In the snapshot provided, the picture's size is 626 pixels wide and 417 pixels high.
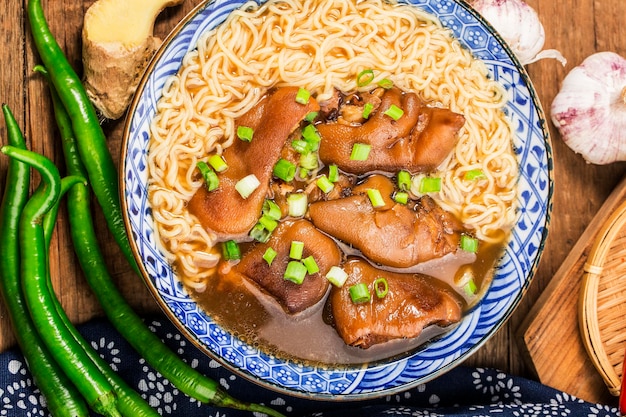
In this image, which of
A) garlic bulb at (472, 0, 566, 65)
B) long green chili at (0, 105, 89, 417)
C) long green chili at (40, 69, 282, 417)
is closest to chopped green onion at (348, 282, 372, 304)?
long green chili at (40, 69, 282, 417)

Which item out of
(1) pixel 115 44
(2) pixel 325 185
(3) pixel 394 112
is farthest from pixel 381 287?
(1) pixel 115 44

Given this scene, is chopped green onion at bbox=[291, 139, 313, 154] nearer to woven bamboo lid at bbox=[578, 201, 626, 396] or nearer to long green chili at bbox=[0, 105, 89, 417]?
long green chili at bbox=[0, 105, 89, 417]

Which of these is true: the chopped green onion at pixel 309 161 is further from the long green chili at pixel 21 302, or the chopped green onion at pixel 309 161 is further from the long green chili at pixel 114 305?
the long green chili at pixel 21 302

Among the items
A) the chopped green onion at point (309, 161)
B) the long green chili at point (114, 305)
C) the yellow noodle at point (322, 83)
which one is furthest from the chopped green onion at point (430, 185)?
the long green chili at point (114, 305)

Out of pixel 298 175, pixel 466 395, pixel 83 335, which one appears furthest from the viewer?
pixel 466 395

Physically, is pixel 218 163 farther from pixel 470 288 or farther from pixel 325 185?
pixel 470 288

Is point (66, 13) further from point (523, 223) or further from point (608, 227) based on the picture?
point (608, 227)

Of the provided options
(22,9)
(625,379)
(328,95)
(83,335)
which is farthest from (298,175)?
(625,379)
